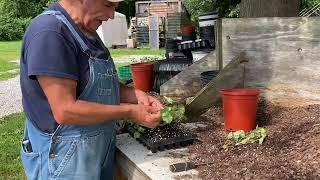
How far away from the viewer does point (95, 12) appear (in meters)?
2.11

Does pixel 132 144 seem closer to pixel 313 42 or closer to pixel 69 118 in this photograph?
pixel 69 118

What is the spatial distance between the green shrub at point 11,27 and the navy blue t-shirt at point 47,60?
35.0 meters

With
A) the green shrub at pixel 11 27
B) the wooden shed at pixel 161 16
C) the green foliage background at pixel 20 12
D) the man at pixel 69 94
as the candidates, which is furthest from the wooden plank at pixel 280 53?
the green shrub at pixel 11 27

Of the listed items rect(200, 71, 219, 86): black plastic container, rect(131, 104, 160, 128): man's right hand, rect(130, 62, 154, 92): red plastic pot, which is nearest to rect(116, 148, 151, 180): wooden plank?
rect(131, 104, 160, 128): man's right hand

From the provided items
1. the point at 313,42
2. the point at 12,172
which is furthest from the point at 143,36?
the point at 313,42

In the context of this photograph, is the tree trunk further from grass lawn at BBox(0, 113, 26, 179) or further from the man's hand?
grass lawn at BBox(0, 113, 26, 179)

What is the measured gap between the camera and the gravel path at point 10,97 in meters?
8.78

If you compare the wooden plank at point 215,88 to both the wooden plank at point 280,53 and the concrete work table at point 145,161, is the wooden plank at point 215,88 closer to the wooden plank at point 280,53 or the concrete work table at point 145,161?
the wooden plank at point 280,53

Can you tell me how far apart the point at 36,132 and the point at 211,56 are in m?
2.03

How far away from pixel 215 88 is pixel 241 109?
554 mm

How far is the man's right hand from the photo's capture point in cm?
217

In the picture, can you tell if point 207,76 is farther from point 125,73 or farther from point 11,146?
point 11,146

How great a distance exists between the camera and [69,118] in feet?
6.56

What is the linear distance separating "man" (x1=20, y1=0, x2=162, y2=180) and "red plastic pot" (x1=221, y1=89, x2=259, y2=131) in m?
0.61
